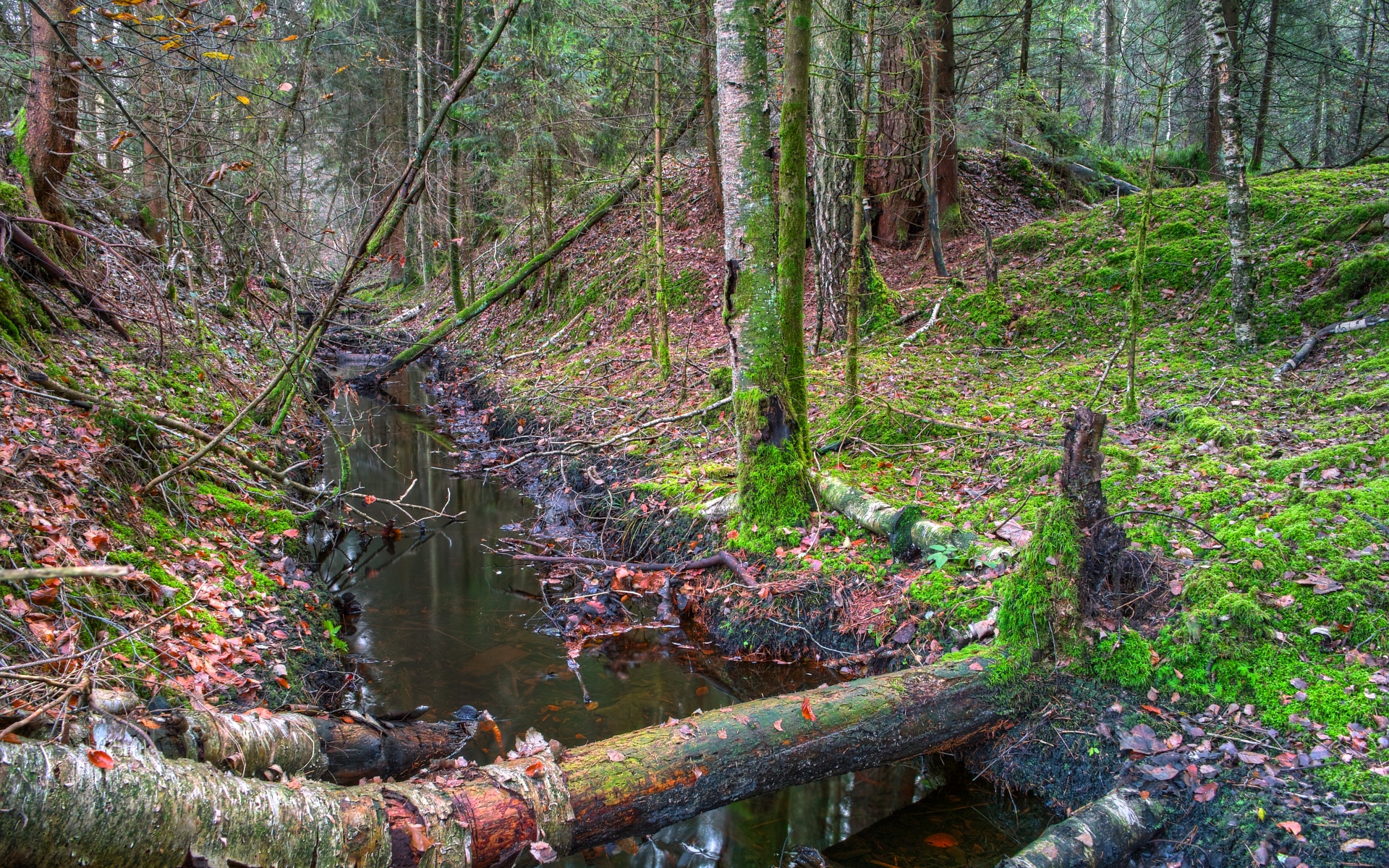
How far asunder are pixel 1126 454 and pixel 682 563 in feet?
11.7

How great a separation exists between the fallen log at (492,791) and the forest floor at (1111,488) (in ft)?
2.54

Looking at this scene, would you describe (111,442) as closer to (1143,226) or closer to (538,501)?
(538,501)

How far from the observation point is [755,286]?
552cm

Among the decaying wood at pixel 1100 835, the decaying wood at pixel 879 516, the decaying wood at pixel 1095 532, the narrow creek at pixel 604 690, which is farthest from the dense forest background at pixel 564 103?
the decaying wood at pixel 1100 835

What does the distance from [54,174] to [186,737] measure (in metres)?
7.90

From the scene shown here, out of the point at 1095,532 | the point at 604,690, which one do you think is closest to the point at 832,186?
the point at 1095,532

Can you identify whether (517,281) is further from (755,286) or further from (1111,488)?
(1111,488)

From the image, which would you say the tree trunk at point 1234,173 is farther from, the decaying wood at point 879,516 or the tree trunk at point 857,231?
the decaying wood at point 879,516

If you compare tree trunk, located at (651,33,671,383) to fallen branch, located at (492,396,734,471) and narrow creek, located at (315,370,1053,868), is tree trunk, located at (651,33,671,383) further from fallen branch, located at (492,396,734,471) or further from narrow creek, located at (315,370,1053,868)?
narrow creek, located at (315,370,1053,868)

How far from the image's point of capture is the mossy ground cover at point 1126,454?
3705mm

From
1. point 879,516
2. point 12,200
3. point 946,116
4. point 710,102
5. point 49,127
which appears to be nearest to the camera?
point 879,516

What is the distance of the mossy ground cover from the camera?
146 inches

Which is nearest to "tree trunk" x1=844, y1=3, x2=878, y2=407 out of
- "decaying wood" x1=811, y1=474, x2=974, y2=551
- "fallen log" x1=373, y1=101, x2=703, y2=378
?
"decaying wood" x1=811, y1=474, x2=974, y2=551

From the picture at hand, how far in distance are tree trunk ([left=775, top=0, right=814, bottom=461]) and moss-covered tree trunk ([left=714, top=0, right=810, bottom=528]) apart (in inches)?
0.7
